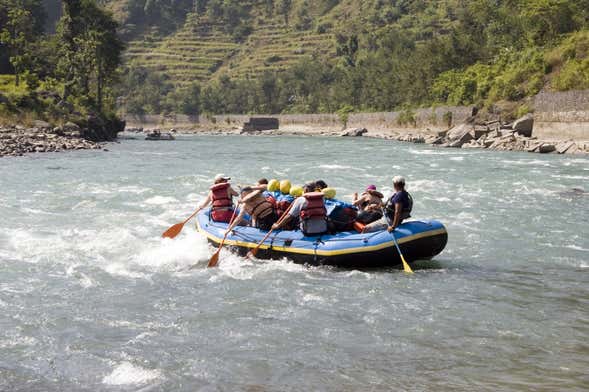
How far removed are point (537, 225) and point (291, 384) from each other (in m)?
10.9

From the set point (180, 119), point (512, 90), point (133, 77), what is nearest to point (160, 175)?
point (512, 90)

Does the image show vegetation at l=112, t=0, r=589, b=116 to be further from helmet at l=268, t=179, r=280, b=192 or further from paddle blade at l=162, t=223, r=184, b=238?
paddle blade at l=162, t=223, r=184, b=238

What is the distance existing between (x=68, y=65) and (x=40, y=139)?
2733 centimetres

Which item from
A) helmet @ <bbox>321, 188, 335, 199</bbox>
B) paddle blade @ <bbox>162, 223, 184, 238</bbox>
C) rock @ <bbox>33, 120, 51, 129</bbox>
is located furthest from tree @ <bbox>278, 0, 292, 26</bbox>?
helmet @ <bbox>321, 188, 335, 199</bbox>

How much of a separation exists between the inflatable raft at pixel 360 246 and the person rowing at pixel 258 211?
625mm

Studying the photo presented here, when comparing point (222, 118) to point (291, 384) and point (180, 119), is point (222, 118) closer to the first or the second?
point (180, 119)

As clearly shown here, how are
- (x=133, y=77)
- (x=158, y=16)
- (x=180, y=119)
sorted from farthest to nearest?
1. (x=158, y=16)
2. (x=133, y=77)
3. (x=180, y=119)

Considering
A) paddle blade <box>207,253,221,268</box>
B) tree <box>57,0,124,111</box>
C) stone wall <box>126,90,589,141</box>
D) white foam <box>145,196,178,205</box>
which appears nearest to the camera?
paddle blade <box>207,253,221,268</box>

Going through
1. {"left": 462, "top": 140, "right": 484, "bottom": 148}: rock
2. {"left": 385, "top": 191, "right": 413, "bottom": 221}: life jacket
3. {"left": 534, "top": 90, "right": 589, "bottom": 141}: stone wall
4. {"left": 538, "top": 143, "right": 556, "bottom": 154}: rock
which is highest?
{"left": 534, "top": 90, "right": 589, "bottom": 141}: stone wall

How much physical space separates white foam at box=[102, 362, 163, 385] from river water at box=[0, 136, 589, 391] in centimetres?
2

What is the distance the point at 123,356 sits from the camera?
8.09 meters

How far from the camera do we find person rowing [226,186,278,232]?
44.5 ft

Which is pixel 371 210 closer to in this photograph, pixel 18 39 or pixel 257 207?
pixel 257 207

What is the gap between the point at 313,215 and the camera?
12641 millimetres
